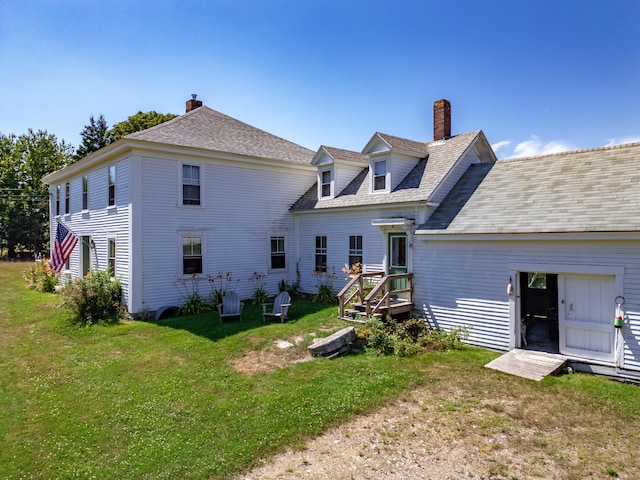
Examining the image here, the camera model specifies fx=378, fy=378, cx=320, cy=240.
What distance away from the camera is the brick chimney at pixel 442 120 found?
16531 mm

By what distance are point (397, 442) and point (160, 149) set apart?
41.3 ft

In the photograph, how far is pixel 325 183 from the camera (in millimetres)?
17312

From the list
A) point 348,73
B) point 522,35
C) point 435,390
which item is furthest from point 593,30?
point 435,390

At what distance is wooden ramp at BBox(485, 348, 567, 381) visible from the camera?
27.8 feet

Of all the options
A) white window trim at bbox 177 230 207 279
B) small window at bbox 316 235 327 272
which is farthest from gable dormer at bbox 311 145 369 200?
white window trim at bbox 177 230 207 279

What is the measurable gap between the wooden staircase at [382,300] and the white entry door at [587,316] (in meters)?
4.30

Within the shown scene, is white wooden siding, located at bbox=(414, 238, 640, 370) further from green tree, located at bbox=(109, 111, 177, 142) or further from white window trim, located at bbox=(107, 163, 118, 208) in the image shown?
green tree, located at bbox=(109, 111, 177, 142)

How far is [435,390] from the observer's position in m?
7.79

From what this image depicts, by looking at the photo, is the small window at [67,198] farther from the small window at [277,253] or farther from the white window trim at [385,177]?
the white window trim at [385,177]

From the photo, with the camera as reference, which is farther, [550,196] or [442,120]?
[442,120]

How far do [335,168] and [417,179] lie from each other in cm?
405

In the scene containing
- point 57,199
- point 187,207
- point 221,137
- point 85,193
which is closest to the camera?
point 187,207

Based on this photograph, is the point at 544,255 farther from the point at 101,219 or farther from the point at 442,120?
the point at 101,219

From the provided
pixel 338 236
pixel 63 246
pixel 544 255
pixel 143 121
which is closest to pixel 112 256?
pixel 63 246
